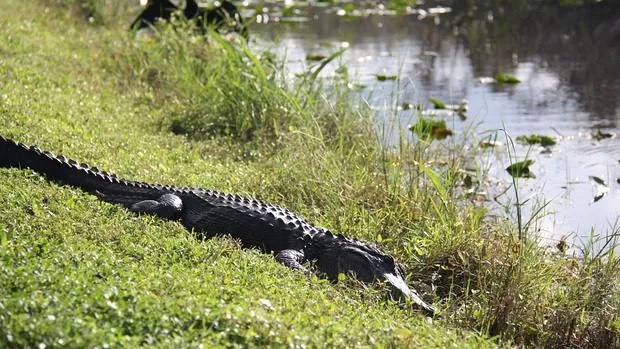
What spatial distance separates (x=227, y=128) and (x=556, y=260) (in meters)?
3.41

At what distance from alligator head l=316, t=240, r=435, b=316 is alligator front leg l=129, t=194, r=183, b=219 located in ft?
3.00

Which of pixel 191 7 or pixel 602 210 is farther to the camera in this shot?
pixel 191 7

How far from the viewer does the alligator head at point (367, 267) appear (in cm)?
533

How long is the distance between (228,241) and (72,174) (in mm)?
1204

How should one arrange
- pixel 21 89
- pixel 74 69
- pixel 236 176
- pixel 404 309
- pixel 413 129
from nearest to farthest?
pixel 404 309 → pixel 236 176 → pixel 413 129 → pixel 21 89 → pixel 74 69

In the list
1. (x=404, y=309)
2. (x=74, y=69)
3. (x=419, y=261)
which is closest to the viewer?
(x=404, y=309)

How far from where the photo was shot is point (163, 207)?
5961mm

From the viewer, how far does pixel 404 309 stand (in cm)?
513

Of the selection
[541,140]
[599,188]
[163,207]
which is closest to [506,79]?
[541,140]

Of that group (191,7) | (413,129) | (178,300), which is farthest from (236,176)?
(191,7)

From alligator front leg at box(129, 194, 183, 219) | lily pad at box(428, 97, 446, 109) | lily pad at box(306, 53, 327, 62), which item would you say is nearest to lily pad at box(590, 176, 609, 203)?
lily pad at box(428, 97, 446, 109)

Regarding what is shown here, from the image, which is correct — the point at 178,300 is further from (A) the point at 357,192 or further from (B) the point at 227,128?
(B) the point at 227,128

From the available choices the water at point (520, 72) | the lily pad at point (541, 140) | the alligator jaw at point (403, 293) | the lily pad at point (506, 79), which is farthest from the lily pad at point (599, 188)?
the lily pad at point (506, 79)

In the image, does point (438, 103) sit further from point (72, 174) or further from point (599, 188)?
point (72, 174)
